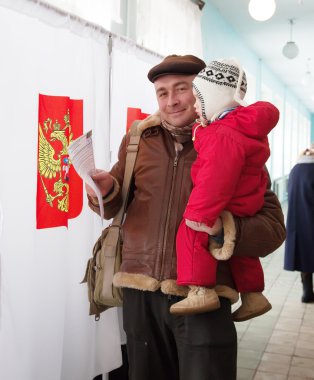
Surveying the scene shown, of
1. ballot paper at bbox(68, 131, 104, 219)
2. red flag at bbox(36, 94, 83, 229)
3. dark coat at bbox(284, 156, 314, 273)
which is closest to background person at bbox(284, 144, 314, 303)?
dark coat at bbox(284, 156, 314, 273)

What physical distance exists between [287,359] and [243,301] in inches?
77.1

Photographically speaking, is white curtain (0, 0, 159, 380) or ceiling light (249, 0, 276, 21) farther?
ceiling light (249, 0, 276, 21)

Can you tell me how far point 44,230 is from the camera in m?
2.06

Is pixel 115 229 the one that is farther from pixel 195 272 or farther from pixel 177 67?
pixel 177 67

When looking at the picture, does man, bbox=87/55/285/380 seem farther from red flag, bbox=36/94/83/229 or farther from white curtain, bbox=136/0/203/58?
white curtain, bbox=136/0/203/58

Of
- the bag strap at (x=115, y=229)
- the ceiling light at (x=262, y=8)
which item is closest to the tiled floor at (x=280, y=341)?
the bag strap at (x=115, y=229)

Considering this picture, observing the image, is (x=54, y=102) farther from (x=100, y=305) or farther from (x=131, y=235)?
(x=100, y=305)

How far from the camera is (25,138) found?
6.36ft

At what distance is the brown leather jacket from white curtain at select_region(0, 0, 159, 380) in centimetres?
39

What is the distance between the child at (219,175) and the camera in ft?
4.96

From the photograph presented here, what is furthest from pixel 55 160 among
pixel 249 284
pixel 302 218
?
pixel 302 218

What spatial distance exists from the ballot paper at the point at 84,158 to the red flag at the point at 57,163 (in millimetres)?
456

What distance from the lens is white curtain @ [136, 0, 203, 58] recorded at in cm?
361

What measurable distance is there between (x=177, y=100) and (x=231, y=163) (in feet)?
1.22
